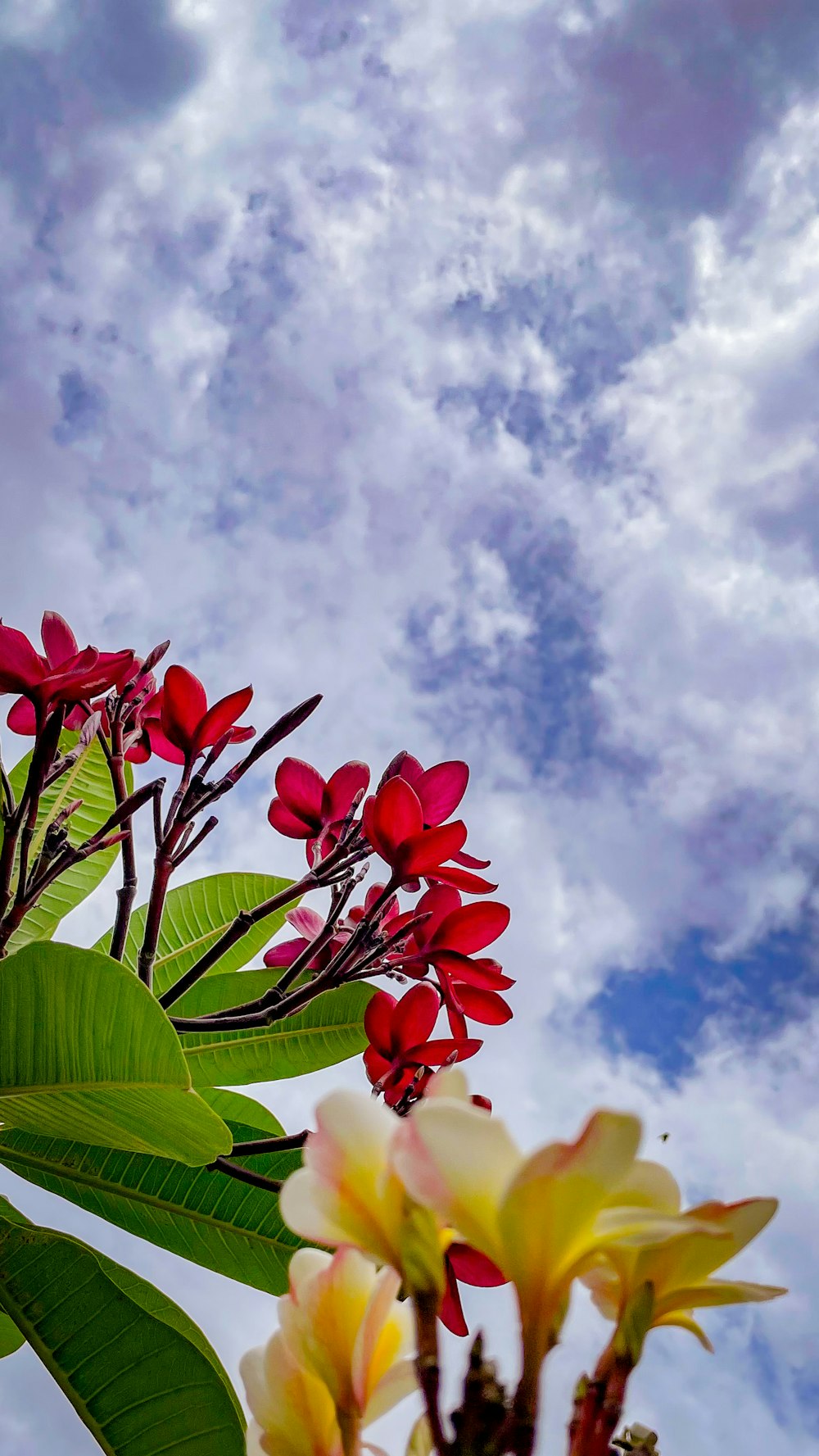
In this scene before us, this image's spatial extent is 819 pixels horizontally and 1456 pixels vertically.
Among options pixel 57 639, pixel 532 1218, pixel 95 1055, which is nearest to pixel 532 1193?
pixel 532 1218

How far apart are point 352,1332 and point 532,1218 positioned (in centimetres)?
11

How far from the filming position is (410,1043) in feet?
3.18

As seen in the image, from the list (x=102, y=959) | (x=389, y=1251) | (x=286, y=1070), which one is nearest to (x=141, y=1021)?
(x=102, y=959)

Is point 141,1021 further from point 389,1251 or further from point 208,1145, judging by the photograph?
point 389,1251

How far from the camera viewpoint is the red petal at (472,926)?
1.01 meters

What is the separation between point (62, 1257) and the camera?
2.87 ft

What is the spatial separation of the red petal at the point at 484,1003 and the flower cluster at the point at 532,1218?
0.70 meters

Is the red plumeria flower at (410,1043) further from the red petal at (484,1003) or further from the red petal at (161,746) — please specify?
the red petal at (161,746)

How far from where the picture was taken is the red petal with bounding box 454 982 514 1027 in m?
1.05

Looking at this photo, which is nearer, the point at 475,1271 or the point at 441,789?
the point at 475,1271

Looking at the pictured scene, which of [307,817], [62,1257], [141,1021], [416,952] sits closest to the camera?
[141,1021]

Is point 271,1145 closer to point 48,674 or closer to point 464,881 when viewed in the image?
point 464,881

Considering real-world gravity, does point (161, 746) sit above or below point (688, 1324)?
above

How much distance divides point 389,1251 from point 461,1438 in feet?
0.20
